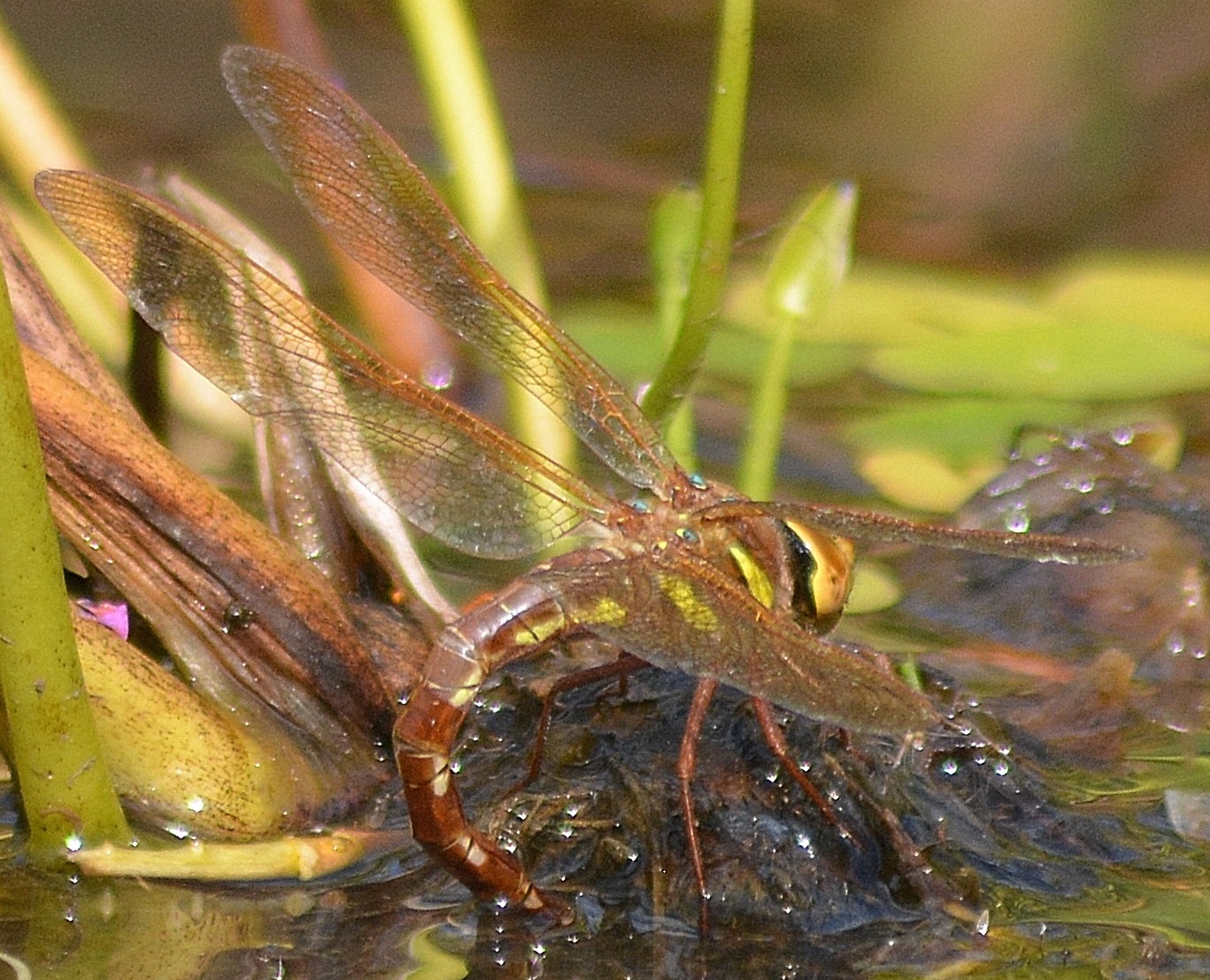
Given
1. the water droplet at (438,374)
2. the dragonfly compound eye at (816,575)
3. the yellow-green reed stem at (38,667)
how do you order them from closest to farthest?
the yellow-green reed stem at (38,667) → the dragonfly compound eye at (816,575) → the water droplet at (438,374)

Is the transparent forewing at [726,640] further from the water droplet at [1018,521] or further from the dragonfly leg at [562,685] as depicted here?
the water droplet at [1018,521]

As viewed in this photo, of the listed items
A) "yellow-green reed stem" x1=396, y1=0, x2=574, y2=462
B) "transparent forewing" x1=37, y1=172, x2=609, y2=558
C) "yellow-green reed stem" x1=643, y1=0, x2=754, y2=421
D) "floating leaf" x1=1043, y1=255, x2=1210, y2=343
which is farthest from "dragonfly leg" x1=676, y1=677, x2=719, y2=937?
"floating leaf" x1=1043, y1=255, x2=1210, y2=343

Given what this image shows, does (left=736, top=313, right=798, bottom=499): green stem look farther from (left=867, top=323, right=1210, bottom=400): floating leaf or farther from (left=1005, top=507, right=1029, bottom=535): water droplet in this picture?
(left=867, top=323, right=1210, bottom=400): floating leaf

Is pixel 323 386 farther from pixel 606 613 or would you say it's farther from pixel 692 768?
pixel 692 768

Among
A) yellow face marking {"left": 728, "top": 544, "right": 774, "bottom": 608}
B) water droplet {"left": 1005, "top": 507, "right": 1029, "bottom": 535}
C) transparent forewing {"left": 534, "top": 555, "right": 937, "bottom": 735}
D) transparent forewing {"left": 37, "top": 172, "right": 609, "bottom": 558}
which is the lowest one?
transparent forewing {"left": 534, "top": 555, "right": 937, "bottom": 735}

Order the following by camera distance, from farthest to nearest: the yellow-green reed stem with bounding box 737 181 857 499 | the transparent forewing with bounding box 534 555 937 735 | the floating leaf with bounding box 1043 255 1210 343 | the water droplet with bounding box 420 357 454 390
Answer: the floating leaf with bounding box 1043 255 1210 343 < the water droplet with bounding box 420 357 454 390 < the yellow-green reed stem with bounding box 737 181 857 499 < the transparent forewing with bounding box 534 555 937 735

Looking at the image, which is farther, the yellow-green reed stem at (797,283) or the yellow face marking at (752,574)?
the yellow-green reed stem at (797,283)

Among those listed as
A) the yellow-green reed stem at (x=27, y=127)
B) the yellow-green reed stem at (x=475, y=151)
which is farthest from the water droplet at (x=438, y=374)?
the yellow-green reed stem at (x=27, y=127)

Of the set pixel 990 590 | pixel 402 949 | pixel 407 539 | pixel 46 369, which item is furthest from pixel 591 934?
pixel 990 590
